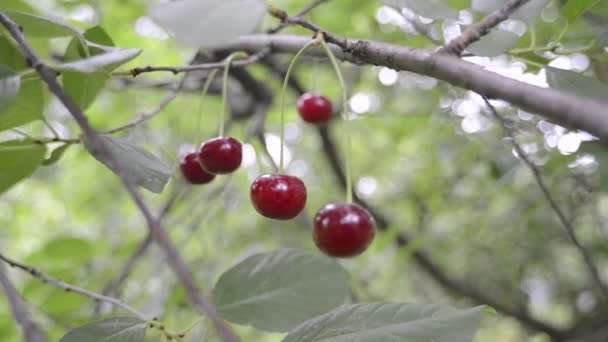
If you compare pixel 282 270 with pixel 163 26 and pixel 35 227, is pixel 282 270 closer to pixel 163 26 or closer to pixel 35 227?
pixel 163 26

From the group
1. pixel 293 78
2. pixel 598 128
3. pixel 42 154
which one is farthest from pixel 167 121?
pixel 598 128

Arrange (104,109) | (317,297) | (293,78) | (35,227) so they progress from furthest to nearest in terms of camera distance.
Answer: (35,227), (104,109), (293,78), (317,297)

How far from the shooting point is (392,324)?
27.9 inches

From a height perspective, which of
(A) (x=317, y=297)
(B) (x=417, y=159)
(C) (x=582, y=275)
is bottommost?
(C) (x=582, y=275)

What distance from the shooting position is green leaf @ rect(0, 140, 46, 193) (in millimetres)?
922

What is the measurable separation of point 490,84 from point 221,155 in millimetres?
571

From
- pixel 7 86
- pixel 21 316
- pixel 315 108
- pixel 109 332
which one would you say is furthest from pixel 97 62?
pixel 315 108

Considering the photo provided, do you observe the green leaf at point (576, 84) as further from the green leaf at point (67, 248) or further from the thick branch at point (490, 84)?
the green leaf at point (67, 248)

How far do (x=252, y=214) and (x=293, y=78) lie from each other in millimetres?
1331

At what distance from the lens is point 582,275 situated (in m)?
2.83

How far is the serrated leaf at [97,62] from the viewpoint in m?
0.62

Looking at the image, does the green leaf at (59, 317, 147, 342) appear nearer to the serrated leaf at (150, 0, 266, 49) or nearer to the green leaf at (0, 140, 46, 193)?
the green leaf at (0, 140, 46, 193)

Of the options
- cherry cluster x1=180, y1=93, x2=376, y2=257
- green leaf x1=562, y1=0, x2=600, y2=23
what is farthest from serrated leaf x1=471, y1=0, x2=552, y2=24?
cherry cluster x1=180, y1=93, x2=376, y2=257

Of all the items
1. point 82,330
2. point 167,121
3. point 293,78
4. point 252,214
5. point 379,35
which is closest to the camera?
point 82,330
